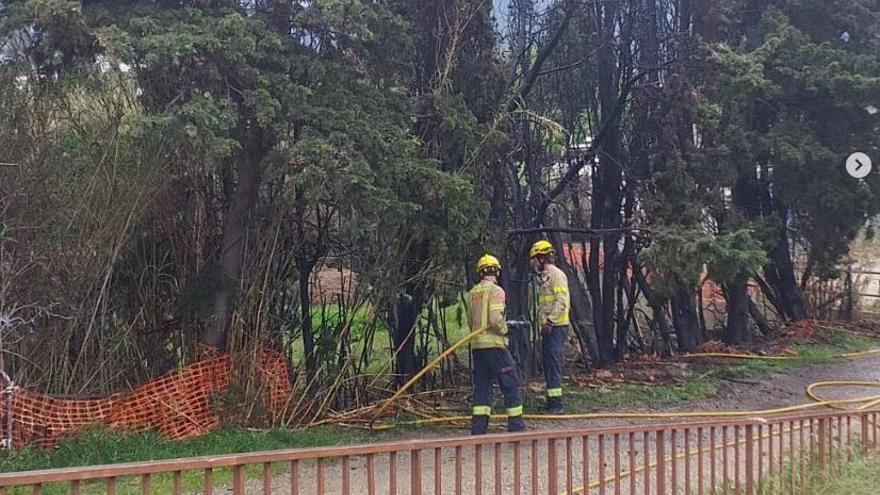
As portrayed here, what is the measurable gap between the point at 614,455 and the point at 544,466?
159 cm

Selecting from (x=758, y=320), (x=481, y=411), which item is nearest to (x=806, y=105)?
(x=758, y=320)

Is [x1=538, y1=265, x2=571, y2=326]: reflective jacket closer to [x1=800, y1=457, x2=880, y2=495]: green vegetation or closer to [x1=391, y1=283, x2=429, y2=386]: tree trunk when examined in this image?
[x1=391, y1=283, x2=429, y2=386]: tree trunk

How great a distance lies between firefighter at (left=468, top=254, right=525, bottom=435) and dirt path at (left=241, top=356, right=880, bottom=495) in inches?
15.0

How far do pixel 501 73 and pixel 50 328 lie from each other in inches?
224

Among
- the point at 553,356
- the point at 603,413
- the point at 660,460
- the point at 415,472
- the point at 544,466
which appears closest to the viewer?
the point at 415,472

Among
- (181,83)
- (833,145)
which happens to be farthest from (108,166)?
(833,145)

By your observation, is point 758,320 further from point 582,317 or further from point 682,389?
point 682,389

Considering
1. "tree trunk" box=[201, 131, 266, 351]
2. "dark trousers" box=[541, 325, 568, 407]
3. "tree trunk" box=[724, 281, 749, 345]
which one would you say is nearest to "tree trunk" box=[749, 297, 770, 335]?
"tree trunk" box=[724, 281, 749, 345]

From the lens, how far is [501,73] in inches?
383

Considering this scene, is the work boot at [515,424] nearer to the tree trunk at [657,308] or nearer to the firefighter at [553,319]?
the firefighter at [553,319]

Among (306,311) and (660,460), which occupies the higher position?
(306,311)

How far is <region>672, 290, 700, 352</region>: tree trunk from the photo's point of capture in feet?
46.6

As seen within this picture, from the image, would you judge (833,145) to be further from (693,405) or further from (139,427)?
(139,427)

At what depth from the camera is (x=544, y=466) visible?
7.02 m
